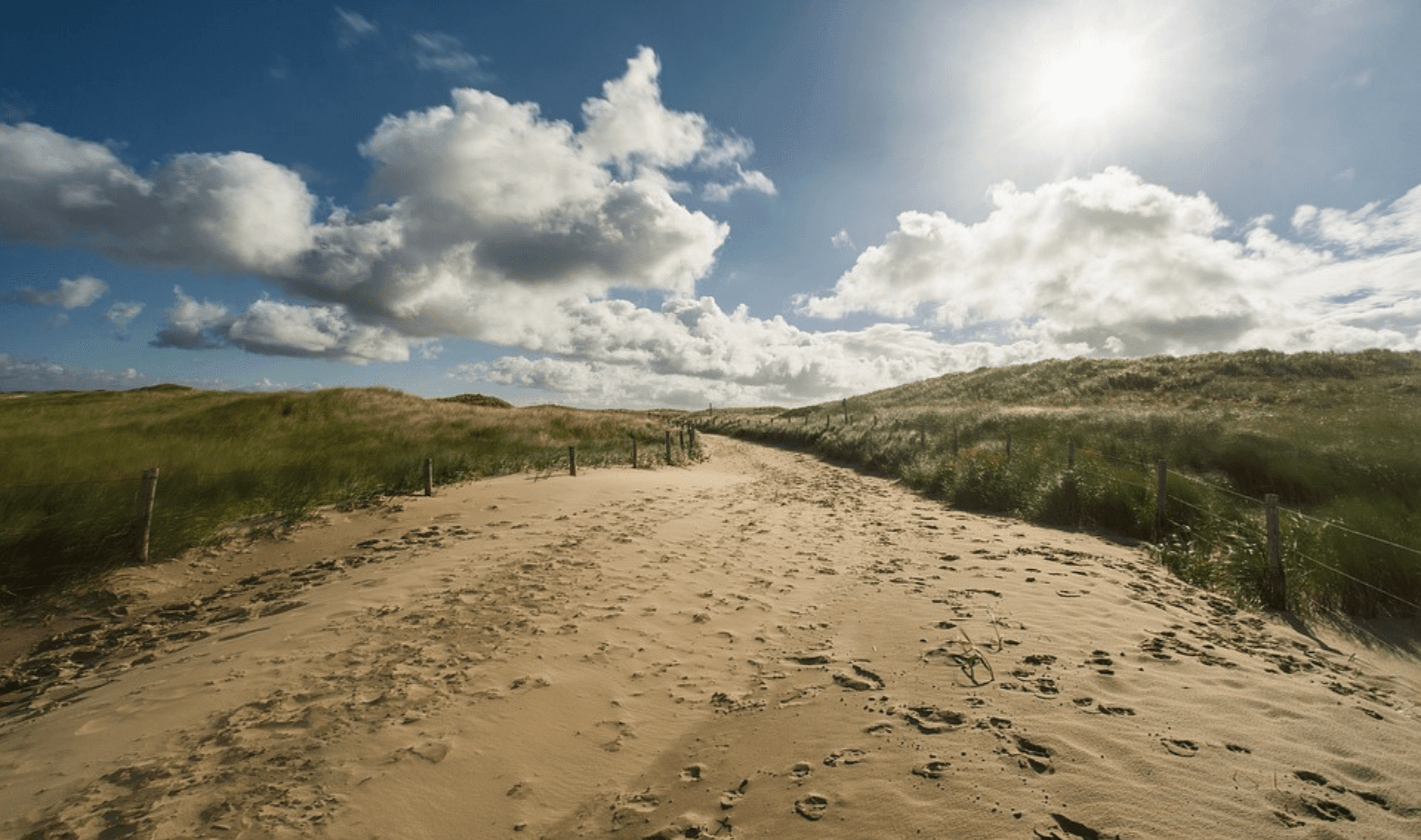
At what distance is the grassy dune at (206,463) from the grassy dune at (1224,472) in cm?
1342

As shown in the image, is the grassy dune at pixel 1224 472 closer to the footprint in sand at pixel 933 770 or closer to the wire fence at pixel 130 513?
the footprint in sand at pixel 933 770

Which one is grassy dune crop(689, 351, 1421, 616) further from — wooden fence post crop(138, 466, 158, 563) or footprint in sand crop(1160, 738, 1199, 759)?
wooden fence post crop(138, 466, 158, 563)

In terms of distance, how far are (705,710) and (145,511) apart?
31.9ft

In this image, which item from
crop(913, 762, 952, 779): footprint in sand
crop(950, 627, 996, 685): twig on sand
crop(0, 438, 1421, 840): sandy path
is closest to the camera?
crop(0, 438, 1421, 840): sandy path

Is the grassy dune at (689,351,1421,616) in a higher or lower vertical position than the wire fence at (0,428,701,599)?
higher

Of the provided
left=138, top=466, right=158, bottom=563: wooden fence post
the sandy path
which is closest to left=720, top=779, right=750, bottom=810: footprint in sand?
the sandy path

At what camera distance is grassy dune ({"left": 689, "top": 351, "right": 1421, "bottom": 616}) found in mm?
6949

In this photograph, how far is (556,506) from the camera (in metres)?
12.4

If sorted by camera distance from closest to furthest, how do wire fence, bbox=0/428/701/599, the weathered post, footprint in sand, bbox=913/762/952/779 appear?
footprint in sand, bbox=913/762/952/779 < the weathered post < wire fence, bbox=0/428/701/599

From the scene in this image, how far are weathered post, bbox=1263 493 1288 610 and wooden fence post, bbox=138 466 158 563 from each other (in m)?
15.6

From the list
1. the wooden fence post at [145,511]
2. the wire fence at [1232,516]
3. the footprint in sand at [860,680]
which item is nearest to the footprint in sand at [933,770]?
the footprint in sand at [860,680]

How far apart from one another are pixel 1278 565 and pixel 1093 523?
4.25m

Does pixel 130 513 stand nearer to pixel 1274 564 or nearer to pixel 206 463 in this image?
pixel 206 463

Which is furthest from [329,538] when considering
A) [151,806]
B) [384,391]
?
[384,391]
